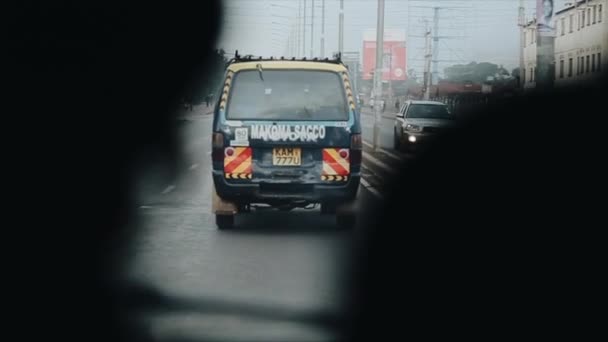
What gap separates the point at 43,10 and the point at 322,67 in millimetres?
19215

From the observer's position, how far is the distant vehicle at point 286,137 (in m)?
13.2

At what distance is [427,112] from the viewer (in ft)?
111

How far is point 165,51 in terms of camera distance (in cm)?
6012

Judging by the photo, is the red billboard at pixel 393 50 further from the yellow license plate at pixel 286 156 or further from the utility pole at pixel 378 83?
the yellow license plate at pixel 286 156

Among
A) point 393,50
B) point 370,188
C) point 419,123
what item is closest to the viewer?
point 370,188

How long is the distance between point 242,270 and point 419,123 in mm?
22084

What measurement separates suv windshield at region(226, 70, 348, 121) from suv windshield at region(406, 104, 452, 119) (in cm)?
2011

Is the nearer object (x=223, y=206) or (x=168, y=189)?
(x=223, y=206)

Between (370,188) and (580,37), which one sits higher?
(580,37)

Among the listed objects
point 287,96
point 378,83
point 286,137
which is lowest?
point 286,137

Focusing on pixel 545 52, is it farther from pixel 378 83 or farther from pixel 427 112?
pixel 427 112

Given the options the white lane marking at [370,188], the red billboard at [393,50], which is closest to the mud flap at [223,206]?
the white lane marking at [370,188]

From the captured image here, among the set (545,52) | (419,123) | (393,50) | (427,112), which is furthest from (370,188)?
(393,50)

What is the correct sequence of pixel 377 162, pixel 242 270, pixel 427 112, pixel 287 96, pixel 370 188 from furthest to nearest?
pixel 427 112 → pixel 377 162 → pixel 370 188 → pixel 287 96 → pixel 242 270
